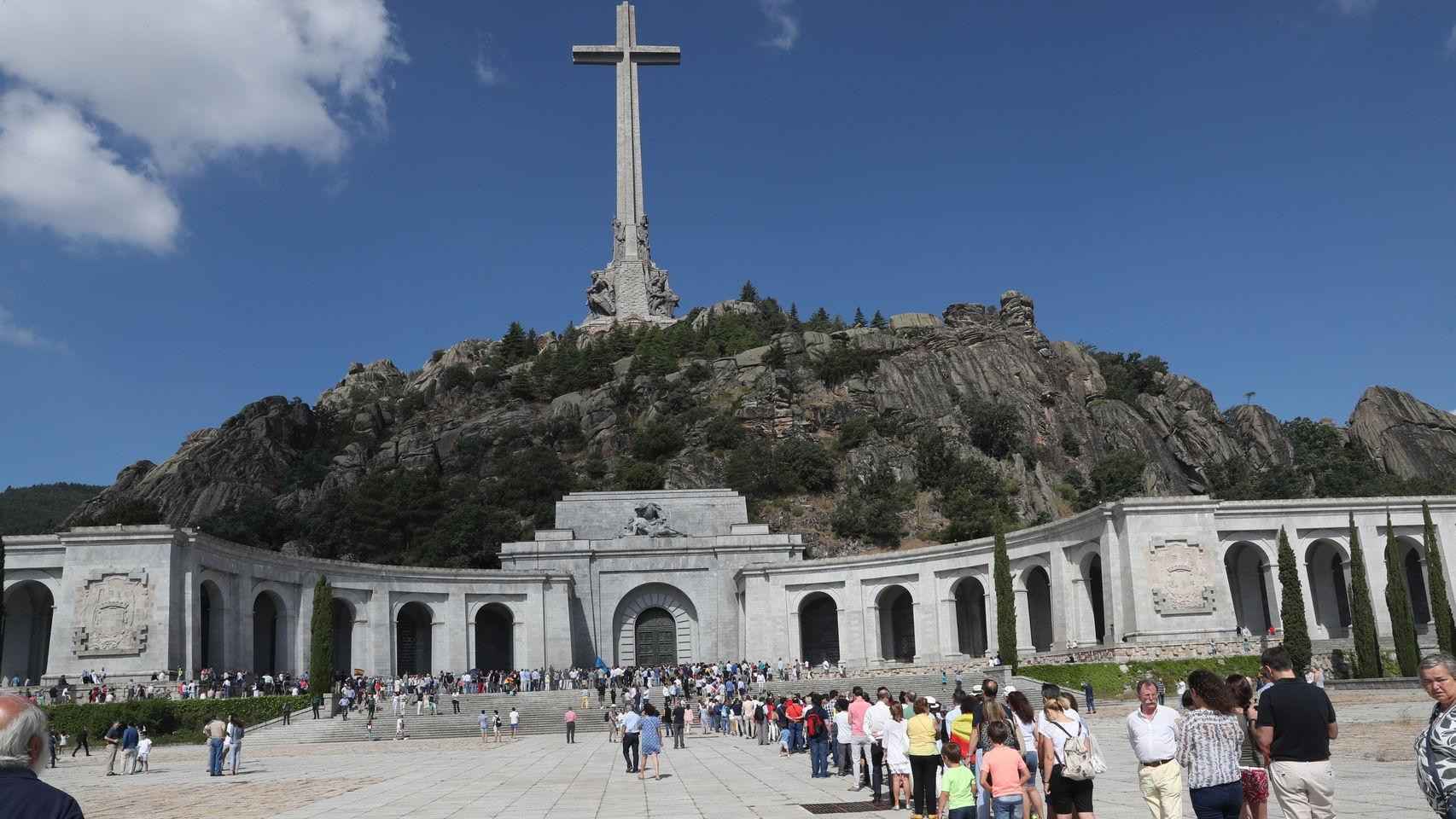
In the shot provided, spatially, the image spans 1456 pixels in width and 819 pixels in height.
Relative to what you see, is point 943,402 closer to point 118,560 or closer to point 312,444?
point 312,444

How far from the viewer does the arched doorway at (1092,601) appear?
43969mm

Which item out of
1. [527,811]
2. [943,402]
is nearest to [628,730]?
[527,811]

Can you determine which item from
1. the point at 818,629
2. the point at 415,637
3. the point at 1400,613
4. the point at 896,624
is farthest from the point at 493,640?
the point at 1400,613

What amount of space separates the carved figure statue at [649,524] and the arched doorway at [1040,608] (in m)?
16.7

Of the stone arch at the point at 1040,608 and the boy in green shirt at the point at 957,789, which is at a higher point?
the stone arch at the point at 1040,608

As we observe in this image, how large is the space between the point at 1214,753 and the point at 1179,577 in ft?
114

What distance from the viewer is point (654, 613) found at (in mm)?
56406

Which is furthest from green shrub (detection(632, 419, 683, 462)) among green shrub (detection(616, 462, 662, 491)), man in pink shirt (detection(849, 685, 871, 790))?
man in pink shirt (detection(849, 685, 871, 790))

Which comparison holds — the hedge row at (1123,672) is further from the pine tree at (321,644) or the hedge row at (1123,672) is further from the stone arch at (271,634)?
the stone arch at (271,634)

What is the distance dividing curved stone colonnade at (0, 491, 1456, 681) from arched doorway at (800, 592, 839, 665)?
3.2 inches

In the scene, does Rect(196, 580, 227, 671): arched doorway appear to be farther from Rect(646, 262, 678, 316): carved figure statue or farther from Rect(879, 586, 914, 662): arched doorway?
Rect(646, 262, 678, 316): carved figure statue

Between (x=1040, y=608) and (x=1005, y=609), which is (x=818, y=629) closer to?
(x=1040, y=608)

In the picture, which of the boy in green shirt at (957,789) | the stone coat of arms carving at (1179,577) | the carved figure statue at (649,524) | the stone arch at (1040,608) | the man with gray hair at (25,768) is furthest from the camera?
the carved figure statue at (649,524)

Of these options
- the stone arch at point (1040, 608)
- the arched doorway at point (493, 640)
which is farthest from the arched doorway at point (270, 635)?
the stone arch at point (1040, 608)
